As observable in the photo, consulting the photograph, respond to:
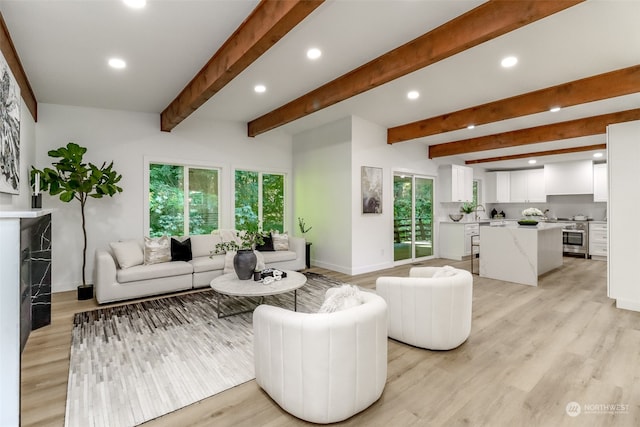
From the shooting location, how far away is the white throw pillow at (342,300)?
193 cm

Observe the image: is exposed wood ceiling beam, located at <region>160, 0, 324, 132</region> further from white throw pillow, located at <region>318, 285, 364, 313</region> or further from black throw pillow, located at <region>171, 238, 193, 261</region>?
black throw pillow, located at <region>171, 238, 193, 261</region>

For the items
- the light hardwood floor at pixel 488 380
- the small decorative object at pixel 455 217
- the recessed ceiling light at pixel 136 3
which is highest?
the recessed ceiling light at pixel 136 3

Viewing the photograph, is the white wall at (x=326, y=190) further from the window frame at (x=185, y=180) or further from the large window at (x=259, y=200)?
the window frame at (x=185, y=180)

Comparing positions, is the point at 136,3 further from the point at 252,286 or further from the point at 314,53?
the point at 252,286

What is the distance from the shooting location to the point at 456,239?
24.1ft

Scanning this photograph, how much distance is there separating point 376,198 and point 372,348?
4.16 meters

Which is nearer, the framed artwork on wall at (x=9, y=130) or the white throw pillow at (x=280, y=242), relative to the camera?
the framed artwork on wall at (x=9, y=130)

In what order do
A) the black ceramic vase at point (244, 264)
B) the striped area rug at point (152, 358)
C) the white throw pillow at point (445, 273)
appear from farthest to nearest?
1. the black ceramic vase at point (244, 264)
2. the white throw pillow at point (445, 273)
3. the striped area rug at point (152, 358)

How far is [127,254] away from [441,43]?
179 inches

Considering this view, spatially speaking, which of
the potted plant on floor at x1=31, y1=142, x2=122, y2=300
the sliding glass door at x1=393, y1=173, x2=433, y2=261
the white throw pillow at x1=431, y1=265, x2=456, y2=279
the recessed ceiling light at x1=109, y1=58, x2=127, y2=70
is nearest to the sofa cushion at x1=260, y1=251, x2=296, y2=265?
the sliding glass door at x1=393, y1=173, x2=433, y2=261

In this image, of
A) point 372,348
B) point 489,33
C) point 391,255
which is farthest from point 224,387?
point 391,255

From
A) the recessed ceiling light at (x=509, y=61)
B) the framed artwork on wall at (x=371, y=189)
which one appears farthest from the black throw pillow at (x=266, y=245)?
the recessed ceiling light at (x=509, y=61)

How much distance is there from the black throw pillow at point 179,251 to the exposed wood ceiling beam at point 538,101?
4.35m

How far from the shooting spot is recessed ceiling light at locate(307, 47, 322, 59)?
120 inches
